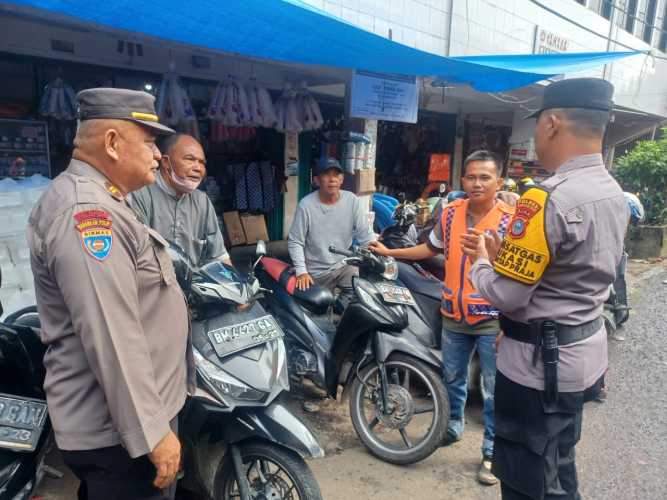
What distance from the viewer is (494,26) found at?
25.2ft

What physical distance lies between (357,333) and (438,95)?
6.21 m

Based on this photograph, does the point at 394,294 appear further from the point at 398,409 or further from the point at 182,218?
the point at 182,218

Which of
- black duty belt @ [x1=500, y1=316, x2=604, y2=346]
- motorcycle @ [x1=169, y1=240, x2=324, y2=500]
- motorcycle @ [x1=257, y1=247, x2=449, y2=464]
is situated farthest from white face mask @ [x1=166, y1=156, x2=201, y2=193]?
black duty belt @ [x1=500, y1=316, x2=604, y2=346]

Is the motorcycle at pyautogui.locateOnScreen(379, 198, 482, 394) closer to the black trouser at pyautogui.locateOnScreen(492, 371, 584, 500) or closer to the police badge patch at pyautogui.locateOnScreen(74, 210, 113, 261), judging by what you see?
the black trouser at pyautogui.locateOnScreen(492, 371, 584, 500)

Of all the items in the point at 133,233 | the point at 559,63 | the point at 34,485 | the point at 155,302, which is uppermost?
the point at 559,63

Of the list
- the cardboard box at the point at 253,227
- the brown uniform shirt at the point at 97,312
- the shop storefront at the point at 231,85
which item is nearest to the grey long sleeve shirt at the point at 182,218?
the shop storefront at the point at 231,85

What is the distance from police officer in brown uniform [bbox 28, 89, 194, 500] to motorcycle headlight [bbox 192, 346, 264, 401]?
0.46 meters

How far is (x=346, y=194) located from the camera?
3.79m

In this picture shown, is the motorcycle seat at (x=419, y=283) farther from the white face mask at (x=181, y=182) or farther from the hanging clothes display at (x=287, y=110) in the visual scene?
the hanging clothes display at (x=287, y=110)

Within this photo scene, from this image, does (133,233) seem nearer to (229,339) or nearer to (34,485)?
(229,339)

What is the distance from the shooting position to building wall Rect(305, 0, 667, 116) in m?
5.86

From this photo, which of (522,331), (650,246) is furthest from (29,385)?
(650,246)

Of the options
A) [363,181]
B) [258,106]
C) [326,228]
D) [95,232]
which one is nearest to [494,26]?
[363,181]

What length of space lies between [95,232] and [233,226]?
565 centimetres
